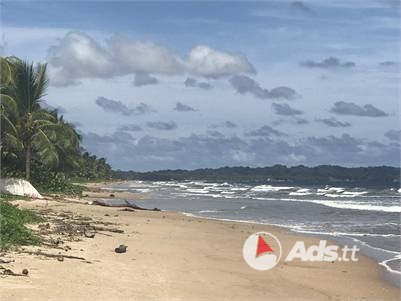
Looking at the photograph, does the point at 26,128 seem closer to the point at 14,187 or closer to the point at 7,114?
the point at 7,114

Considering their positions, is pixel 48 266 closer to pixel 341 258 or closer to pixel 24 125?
pixel 341 258

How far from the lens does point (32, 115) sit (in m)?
29.0

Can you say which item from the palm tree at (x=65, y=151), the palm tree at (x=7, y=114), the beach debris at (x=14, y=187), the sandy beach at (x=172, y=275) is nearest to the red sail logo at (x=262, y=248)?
the sandy beach at (x=172, y=275)

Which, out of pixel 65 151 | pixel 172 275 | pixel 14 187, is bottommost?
pixel 172 275

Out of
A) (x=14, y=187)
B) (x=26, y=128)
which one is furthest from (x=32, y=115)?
(x=14, y=187)

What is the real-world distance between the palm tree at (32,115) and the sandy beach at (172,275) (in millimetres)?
14487

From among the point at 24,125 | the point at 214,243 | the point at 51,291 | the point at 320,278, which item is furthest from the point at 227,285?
the point at 24,125

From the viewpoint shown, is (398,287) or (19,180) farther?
(19,180)

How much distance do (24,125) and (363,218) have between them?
59.8 feet

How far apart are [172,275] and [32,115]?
2121 centimetres

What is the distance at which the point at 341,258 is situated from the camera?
14336 millimetres

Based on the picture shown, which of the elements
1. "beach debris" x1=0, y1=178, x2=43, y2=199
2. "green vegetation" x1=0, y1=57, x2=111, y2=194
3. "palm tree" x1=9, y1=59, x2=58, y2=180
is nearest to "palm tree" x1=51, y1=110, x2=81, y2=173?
"green vegetation" x1=0, y1=57, x2=111, y2=194

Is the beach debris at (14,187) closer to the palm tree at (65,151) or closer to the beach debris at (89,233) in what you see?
the palm tree at (65,151)

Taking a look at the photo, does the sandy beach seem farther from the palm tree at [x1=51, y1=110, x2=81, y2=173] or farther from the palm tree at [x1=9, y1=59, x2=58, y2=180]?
the palm tree at [x1=51, y1=110, x2=81, y2=173]
